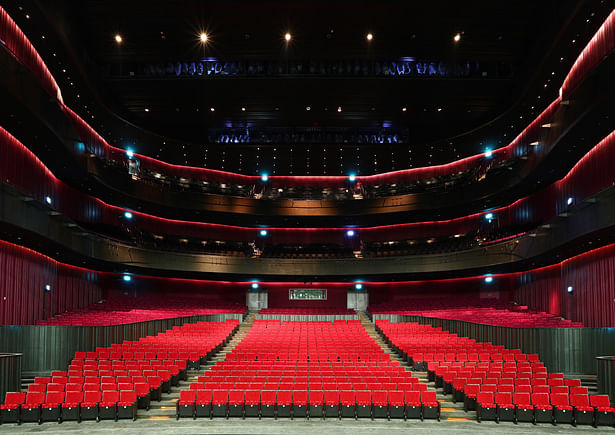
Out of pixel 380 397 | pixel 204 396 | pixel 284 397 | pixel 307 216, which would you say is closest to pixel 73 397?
pixel 204 396

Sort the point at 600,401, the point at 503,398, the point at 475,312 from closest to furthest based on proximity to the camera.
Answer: the point at 600,401, the point at 503,398, the point at 475,312

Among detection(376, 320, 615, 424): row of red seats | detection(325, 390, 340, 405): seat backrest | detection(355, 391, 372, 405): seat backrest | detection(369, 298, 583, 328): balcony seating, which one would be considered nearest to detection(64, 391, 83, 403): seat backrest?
detection(325, 390, 340, 405): seat backrest

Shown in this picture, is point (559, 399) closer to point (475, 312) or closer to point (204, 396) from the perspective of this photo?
point (204, 396)

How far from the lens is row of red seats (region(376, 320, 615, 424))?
9.45 m

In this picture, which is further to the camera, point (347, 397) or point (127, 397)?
point (347, 397)

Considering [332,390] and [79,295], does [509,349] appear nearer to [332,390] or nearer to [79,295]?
[332,390]

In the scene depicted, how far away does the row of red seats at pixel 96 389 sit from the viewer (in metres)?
9.45

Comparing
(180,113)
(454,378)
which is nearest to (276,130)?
(180,113)

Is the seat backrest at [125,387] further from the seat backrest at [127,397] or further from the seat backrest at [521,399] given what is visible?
the seat backrest at [521,399]

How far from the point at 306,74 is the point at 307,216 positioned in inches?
366

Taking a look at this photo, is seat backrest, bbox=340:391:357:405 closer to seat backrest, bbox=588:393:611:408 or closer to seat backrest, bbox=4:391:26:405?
seat backrest, bbox=588:393:611:408

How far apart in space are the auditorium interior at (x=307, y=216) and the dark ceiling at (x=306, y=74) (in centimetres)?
10

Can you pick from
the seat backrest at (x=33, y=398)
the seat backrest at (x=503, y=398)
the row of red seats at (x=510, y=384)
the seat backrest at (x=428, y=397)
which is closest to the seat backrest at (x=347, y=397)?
the seat backrest at (x=428, y=397)

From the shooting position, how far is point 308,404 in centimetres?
981
